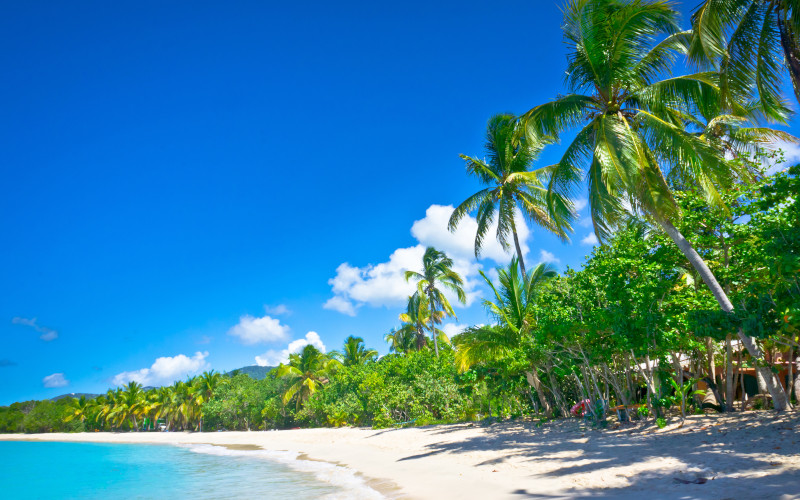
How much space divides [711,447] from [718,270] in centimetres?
386

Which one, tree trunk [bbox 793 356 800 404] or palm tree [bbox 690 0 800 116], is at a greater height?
palm tree [bbox 690 0 800 116]

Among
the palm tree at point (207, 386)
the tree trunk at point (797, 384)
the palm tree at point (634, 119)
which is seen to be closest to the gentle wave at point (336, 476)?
the palm tree at point (634, 119)

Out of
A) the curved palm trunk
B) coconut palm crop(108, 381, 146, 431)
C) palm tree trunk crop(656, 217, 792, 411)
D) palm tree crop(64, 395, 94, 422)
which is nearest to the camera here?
the curved palm trunk

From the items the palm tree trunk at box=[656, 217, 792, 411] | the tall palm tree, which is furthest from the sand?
the tall palm tree

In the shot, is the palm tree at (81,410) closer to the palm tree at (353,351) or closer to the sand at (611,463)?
the palm tree at (353,351)

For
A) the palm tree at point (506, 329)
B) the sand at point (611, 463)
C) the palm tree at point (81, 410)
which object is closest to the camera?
the sand at point (611, 463)

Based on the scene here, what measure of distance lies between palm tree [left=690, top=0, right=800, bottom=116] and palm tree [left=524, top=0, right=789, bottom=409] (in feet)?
3.32

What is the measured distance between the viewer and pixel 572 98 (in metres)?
10.7

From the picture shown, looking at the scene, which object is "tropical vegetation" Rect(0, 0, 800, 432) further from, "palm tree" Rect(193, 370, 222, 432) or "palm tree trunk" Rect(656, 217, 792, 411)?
"palm tree" Rect(193, 370, 222, 432)

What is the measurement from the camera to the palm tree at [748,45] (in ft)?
24.6

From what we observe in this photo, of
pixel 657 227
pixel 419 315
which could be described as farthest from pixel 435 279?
pixel 657 227

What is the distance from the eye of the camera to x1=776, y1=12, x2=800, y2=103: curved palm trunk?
740 cm

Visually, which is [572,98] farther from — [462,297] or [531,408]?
[462,297]

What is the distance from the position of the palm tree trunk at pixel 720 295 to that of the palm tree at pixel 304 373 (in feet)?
98.6
